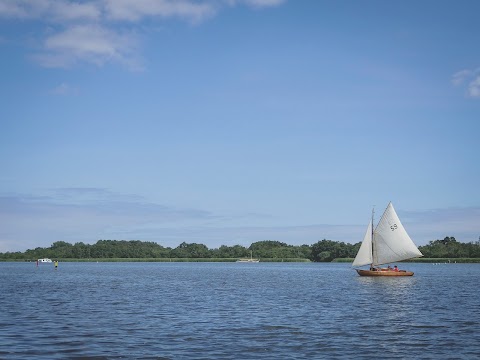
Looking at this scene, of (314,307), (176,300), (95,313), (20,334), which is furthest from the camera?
(176,300)

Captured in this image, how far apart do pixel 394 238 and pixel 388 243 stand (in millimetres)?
1365

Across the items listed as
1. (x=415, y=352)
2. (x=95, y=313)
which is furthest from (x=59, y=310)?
(x=415, y=352)

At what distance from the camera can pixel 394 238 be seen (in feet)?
331

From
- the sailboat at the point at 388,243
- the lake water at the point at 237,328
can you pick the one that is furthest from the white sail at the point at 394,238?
the lake water at the point at 237,328

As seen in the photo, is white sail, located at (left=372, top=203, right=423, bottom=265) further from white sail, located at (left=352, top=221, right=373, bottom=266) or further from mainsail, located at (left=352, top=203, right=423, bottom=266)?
white sail, located at (left=352, top=221, right=373, bottom=266)

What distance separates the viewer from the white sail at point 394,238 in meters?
101

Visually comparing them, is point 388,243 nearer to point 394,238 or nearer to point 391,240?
point 391,240

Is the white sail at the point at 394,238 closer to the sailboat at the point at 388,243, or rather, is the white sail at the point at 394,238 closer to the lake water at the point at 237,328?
the sailboat at the point at 388,243

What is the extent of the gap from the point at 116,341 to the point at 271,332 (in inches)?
365

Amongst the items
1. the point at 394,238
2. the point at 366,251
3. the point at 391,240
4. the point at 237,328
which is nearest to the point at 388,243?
the point at 391,240

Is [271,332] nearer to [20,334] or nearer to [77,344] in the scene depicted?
[77,344]

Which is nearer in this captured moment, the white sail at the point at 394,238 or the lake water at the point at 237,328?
the lake water at the point at 237,328

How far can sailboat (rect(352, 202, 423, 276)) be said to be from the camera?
331 feet

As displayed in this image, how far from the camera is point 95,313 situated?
45344 millimetres
